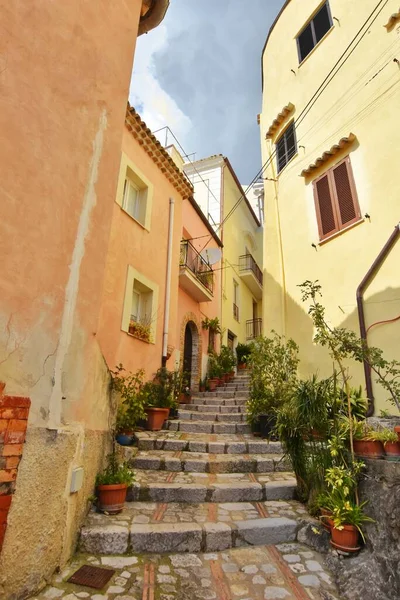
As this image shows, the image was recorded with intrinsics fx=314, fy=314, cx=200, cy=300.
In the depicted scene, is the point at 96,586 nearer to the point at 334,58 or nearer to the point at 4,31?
the point at 4,31

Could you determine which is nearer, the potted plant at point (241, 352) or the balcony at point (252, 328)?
Result: the potted plant at point (241, 352)

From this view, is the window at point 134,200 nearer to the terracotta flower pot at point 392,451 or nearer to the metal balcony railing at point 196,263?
the metal balcony railing at point 196,263

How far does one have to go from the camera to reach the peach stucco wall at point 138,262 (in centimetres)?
648

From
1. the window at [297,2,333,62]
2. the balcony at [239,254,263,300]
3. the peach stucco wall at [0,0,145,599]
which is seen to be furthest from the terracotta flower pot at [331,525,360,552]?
the balcony at [239,254,263,300]

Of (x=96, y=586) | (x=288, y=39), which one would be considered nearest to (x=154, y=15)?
(x=288, y=39)

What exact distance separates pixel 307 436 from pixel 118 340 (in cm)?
421

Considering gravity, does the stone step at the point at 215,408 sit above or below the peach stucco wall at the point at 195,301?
below

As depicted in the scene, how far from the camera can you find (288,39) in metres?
9.45

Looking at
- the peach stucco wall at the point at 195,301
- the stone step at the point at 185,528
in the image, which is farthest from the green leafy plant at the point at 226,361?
the stone step at the point at 185,528

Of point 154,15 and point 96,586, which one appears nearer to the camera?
point 96,586

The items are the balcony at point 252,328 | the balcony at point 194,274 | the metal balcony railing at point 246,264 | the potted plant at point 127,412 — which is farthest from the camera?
the balcony at point 252,328

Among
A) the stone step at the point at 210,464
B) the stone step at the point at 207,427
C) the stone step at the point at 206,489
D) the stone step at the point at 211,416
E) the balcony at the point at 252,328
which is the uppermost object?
the balcony at the point at 252,328

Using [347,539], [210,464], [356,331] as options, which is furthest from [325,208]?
[347,539]

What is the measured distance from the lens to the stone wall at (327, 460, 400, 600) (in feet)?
7.77
